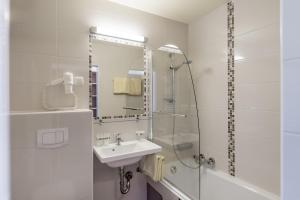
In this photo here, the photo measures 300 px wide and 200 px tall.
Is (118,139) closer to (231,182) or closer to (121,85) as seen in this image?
(121,85)

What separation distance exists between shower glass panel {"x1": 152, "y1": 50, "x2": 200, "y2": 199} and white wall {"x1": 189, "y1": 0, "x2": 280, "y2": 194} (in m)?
0.24

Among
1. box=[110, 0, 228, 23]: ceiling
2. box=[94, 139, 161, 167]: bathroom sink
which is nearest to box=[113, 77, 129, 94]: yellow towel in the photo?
box=[94, 139, 161, 167]: bathroom sink

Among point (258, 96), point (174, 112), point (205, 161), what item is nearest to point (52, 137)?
point (174, 112)

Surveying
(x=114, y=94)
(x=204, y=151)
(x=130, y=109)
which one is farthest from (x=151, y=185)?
(x=114, y=94)

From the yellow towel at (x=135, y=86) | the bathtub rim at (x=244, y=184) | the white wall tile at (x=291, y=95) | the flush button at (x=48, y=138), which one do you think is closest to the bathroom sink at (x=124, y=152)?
the flush button at (x=48, y=138)

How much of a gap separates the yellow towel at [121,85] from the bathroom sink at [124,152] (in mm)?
573

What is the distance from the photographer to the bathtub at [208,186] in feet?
5.09

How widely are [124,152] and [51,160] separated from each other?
65cm

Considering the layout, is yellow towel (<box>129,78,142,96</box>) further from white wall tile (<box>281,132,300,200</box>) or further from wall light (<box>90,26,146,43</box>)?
white wall tile (<box>281,132,300,200</box>)

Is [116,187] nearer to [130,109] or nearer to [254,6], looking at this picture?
[130,109]

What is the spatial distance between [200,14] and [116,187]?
2.29 metres

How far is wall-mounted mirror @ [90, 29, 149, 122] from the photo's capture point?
169 centimetres

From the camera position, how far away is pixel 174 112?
2.00m

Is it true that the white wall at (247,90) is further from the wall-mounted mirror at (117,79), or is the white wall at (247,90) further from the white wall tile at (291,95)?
the white wall tile at (291,95)
